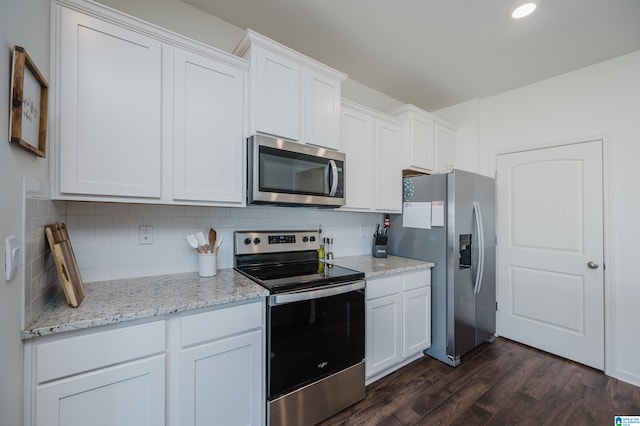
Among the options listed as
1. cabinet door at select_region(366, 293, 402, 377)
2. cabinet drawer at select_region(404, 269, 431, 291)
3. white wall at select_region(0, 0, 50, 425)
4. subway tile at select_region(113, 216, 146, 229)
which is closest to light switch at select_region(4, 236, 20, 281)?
white wall at select_region(0, 0, 50, 425)

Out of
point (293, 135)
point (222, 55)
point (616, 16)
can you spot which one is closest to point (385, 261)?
point (293, 135)

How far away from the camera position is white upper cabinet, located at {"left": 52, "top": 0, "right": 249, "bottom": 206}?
1.29 metres

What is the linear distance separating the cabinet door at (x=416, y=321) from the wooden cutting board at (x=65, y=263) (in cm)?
214

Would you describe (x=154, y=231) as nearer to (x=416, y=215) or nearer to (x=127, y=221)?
(x=127, y=221)

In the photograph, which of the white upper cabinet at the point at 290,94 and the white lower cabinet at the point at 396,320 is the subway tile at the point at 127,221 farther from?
the white lower cabinet at the point at 396,320

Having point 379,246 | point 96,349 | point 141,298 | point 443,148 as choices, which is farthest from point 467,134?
point 96,349

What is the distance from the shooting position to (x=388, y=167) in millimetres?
2711

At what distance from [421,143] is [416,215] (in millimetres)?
836

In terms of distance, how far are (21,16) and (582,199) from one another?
3.91 m

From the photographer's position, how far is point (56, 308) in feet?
3.87

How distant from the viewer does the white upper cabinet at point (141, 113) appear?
1.29m

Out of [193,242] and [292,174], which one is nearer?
[193,242]

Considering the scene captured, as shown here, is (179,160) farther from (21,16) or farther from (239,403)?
(239,403)

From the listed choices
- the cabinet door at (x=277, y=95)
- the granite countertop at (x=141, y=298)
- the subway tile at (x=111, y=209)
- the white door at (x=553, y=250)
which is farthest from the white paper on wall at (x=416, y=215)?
the subway tile at (x=111, y=209)
